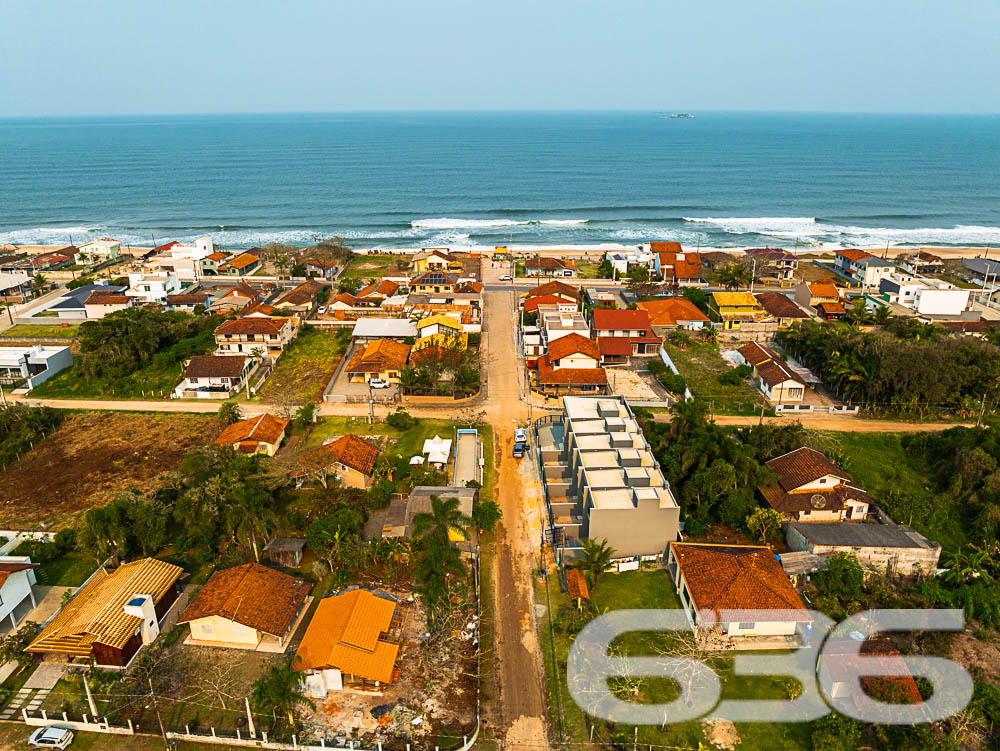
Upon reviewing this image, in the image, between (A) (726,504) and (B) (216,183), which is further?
(B) (216,183)

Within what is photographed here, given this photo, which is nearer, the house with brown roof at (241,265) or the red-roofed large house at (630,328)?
the red-roofed large house at (630,328)

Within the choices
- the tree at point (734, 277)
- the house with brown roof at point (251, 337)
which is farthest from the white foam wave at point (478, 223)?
the house with brown roof at point (251, 337)

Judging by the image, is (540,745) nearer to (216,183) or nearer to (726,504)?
(726,504)

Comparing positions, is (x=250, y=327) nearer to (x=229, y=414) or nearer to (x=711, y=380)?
(x=229, y=414)

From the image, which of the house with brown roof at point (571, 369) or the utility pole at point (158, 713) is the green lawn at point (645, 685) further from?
the house with brown roof at point (571, 369)

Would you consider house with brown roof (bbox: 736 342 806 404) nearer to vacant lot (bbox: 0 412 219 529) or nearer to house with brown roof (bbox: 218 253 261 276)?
vacant lot (bbox: 0 412 219 529)

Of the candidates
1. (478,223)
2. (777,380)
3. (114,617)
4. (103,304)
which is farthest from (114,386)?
(478,223)

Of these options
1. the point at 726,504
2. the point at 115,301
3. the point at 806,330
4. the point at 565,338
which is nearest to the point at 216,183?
the point at 115,301
